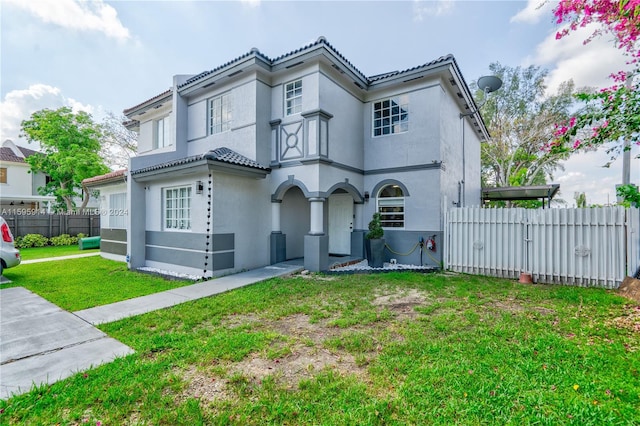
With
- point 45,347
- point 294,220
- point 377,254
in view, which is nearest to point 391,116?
point 377,254

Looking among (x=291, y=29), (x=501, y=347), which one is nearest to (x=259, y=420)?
(x=501, y=347)

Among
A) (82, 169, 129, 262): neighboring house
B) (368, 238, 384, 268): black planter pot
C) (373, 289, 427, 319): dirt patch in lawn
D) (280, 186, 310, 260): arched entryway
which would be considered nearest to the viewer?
(373, 289, 427, 319): dirt patch in lawn

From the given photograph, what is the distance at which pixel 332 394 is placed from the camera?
9.68 ft

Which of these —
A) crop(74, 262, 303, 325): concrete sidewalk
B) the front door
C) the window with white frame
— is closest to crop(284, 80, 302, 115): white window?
the front door

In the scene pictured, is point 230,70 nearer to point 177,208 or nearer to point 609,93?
point 177,208

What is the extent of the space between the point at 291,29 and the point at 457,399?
1400 cm

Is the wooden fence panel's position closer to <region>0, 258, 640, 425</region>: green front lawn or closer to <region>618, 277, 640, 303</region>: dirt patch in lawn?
<region>0, 258, 640, 425</region>: green front lawn

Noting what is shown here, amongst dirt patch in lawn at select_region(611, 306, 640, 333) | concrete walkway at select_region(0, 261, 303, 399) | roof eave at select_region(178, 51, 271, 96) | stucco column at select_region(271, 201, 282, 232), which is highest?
roof eave at select_region(178, 51, 271, 96)

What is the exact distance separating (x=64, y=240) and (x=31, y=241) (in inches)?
60.7

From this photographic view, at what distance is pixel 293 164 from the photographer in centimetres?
1007

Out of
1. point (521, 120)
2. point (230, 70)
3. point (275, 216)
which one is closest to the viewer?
point (230, 70)

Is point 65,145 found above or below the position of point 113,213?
above

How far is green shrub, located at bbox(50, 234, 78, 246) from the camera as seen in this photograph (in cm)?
1769

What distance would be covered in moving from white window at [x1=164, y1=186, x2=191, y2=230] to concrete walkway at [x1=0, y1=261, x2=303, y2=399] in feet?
9.29
